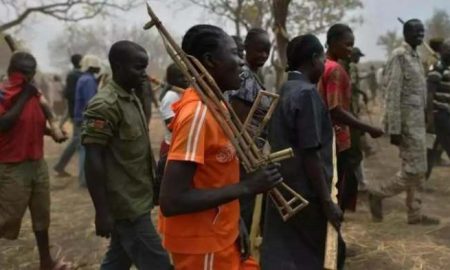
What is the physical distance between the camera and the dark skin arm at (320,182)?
9.94 feet

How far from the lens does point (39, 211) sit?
445 centimetres

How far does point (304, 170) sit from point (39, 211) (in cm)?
230

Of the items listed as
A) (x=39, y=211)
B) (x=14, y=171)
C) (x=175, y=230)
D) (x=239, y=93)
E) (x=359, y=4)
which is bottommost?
(x=39, y=211)

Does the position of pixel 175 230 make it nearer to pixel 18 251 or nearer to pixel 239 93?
pixel 239 93

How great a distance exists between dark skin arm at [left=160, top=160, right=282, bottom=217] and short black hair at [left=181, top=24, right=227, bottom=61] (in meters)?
0.47

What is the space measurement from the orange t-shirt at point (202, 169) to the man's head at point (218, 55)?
0.13 meters

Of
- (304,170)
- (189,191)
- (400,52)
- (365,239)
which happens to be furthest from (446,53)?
(189,191)

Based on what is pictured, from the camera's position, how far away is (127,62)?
3.13 m

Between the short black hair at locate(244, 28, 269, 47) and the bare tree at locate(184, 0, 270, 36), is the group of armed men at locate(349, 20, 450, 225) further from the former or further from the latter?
the bare tree at locate(184, 0, 270, 36)

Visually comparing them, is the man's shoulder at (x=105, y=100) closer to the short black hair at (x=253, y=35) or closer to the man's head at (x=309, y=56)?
the man's head at (x=309, y=56)

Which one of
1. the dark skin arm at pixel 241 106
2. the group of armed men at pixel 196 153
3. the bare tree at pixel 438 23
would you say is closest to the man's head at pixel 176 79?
the group of armed men at pixel 196 153

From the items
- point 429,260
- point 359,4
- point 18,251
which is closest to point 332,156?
point 429,260

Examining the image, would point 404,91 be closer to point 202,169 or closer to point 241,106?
point 241,106

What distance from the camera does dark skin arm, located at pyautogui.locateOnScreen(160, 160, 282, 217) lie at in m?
2.04
